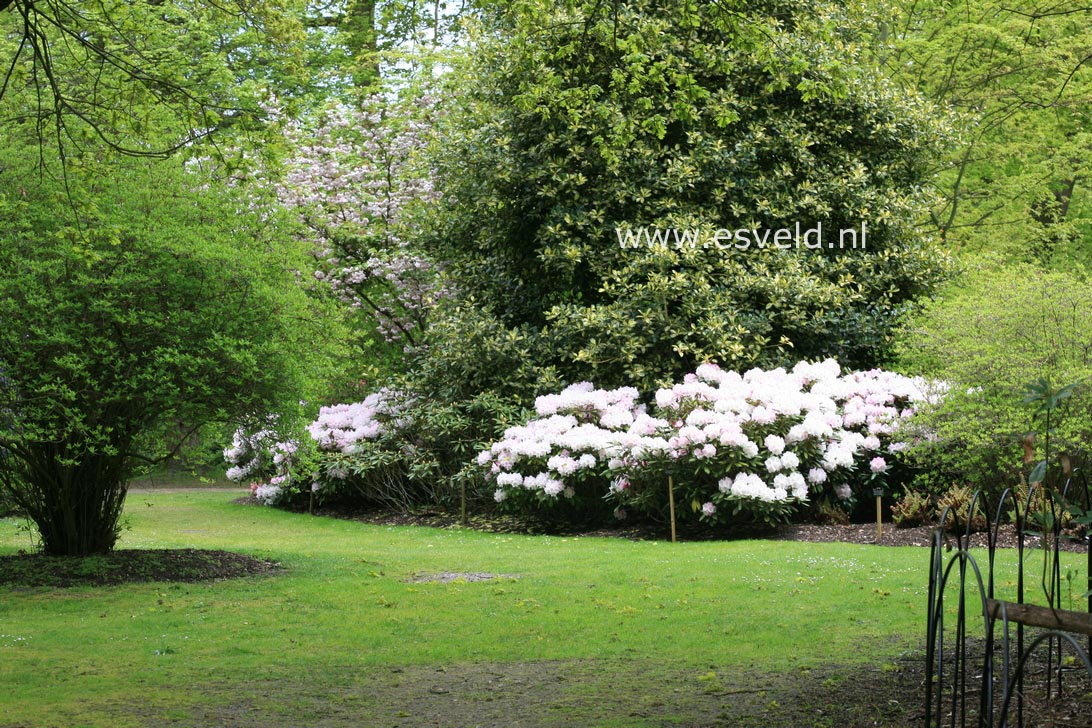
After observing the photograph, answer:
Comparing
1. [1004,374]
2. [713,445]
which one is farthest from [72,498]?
[1004,374]

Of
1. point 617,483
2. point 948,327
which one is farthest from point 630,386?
point 948,327

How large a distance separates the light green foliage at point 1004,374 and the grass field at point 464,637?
147 centimetres

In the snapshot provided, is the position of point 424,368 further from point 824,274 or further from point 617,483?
point 824,274

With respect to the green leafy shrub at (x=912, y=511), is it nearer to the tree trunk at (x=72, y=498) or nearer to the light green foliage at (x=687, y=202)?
the light green foliage at (x=687, y=202)

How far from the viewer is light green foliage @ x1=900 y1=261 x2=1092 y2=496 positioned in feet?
Answer: 35.3

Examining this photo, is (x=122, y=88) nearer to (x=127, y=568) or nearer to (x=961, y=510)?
(x=127, y=568)

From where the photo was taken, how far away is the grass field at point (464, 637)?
5258 millimetres

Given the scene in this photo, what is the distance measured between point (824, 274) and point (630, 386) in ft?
9.83

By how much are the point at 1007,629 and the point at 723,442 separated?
8859 millimetres

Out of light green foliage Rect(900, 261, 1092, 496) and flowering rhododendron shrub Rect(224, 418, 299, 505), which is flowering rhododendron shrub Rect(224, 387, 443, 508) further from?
light green foliage Rect(900, 261, 1092, 496)

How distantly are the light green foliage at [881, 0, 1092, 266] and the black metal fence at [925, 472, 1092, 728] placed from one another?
1161 cm

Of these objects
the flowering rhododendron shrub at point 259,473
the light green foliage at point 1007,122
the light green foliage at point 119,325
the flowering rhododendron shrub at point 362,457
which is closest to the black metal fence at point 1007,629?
the light green foliage at point 119,325

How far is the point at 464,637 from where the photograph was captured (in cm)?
688

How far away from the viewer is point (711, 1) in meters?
8.41
